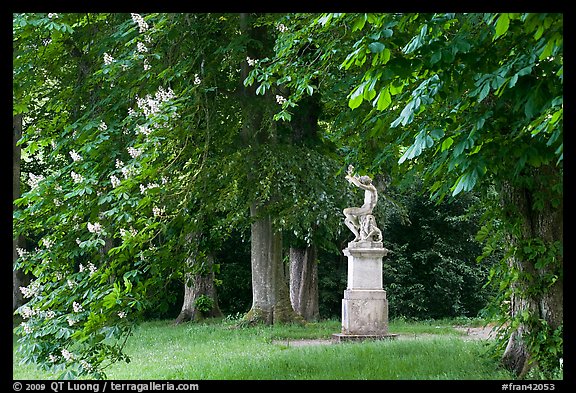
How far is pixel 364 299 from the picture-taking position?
1586 cm

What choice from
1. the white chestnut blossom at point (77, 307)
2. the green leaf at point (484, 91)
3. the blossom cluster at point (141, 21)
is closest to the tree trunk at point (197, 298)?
the blossom cluster at point (141, 21)

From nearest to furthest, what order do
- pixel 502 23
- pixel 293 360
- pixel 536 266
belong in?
pixel 502 23 < pixel 536 266 < pixel 293 360

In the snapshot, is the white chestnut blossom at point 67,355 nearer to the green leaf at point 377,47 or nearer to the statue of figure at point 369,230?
the green leaf at point 377,47

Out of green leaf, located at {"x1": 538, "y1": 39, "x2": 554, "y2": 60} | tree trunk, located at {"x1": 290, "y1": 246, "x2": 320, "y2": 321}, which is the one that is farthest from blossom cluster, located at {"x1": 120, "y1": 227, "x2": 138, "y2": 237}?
tree trunk, located at {"x1": 290, "y1": 246, "x2": 320, "y2": 321}

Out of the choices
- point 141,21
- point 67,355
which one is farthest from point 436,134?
point 141,21

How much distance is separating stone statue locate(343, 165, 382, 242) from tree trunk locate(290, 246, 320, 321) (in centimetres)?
472

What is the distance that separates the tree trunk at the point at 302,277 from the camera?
21.5 metres

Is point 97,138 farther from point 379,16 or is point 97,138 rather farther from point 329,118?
point 329,118

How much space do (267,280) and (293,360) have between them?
6.83 m

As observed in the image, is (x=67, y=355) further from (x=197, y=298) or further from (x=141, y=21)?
(x=197, y=298)

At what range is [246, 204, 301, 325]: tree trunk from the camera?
1847cm

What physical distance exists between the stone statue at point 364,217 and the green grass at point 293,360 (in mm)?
2276

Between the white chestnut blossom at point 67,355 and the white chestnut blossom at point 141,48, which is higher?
the white chestnut blossom at point 141,48
